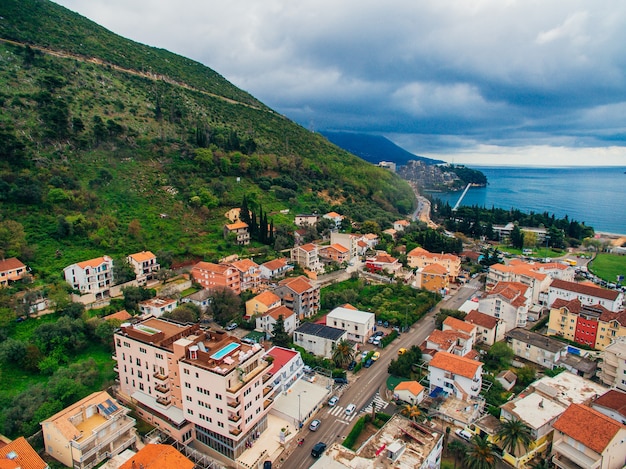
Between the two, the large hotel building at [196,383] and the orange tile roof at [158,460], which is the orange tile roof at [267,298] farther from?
the orange tile roof at [158,460]

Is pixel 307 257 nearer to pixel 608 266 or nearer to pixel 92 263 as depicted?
pixel 92 263

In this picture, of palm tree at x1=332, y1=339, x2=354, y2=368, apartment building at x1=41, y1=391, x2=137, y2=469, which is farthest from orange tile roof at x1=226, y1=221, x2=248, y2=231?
apartment building at x1=41, y1=391, x2=137, y2=469

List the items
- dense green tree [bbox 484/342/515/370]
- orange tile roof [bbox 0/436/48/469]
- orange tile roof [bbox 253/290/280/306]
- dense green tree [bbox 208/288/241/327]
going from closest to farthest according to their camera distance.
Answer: orange tile roof [bbox 0/436/48/469] < dense green tree [bbox 484/342/515/370] < dense green tree [bbox 208/288/241/327] < orange tile roof [bbox 253/290/280/306]

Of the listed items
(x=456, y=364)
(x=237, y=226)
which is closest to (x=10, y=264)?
(x=237, y=226)

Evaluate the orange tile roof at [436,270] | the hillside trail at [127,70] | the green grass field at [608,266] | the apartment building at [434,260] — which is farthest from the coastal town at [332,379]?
the hillside trail at [127,70]

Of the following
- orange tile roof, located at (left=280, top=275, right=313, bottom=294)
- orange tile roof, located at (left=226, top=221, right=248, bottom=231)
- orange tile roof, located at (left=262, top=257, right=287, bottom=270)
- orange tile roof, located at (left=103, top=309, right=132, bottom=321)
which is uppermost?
orange tile roof, located at (left=226, top=221, right=248, bottom=231)

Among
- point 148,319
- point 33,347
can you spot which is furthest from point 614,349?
point 33,347

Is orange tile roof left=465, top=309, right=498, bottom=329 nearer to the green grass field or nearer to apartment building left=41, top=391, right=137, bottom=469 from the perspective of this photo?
apartment building left=41, top=391, right=137, bottom=469
